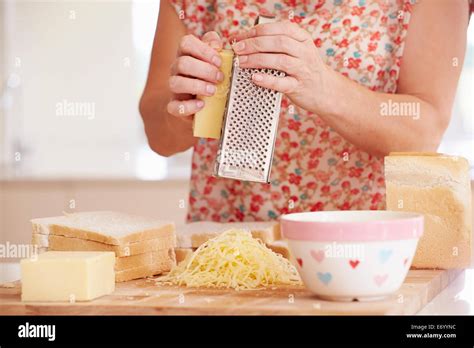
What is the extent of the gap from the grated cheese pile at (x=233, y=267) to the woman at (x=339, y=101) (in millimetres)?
431

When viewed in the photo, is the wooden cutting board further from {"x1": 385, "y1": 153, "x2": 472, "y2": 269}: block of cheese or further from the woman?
the woman

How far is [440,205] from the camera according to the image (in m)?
1.61

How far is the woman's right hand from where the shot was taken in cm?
161

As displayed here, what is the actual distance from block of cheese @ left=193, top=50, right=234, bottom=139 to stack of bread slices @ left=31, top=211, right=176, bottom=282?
0.71ft

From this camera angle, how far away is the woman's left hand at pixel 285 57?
1591 mm

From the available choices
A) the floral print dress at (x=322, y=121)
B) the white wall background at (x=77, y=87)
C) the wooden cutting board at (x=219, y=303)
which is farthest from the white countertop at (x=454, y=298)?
the white wall background at (x=77, y=87)

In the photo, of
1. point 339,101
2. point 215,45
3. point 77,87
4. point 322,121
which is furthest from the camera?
point 77,87

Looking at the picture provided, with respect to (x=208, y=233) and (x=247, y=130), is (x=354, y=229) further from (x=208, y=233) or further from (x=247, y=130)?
(x=208, y=233)

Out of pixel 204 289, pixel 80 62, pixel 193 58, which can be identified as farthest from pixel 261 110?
pixel 80 62

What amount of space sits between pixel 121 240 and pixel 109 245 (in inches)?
1.3

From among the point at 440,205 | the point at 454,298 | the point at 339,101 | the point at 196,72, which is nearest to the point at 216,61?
the point at 196,72

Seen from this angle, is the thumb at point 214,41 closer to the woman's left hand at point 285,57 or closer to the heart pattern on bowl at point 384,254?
the woman's left hand at point 285,57

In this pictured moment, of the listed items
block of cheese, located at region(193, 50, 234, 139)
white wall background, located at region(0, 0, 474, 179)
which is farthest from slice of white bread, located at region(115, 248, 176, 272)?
white wall background, located at region(0, 0, 474, 179)

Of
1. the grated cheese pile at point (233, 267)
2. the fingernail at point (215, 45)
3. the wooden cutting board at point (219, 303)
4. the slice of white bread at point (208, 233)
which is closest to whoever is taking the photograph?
the wooden cutting board at point (219, 303)
